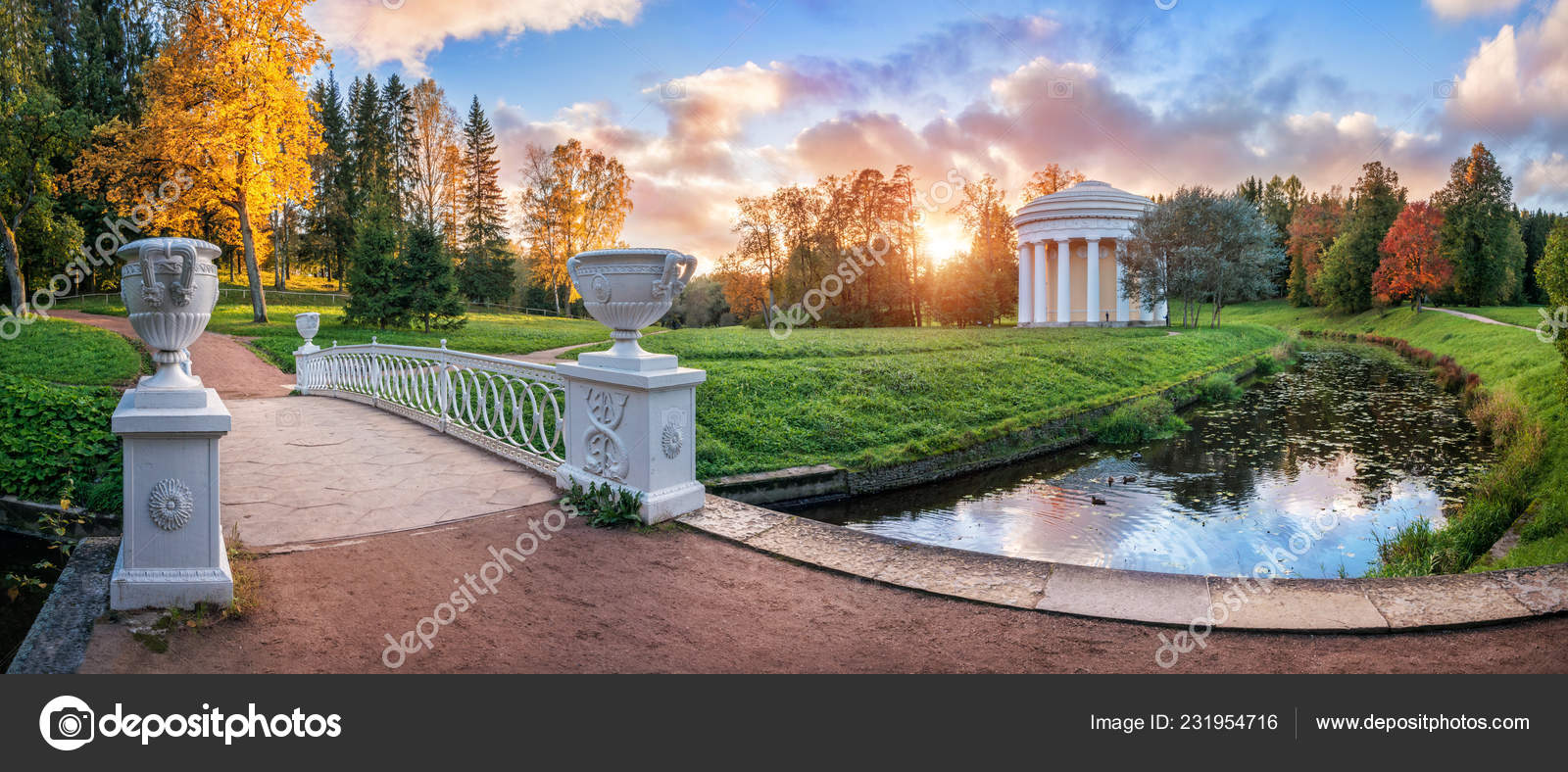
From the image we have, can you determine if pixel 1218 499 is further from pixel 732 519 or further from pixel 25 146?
pixel 25 146

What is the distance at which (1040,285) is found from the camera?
138 ft

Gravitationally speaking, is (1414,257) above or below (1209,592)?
above

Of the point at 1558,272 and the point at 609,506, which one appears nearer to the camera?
the point at 609,506

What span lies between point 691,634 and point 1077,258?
4491 centimetres

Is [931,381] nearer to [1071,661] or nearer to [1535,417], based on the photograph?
[1535,417]

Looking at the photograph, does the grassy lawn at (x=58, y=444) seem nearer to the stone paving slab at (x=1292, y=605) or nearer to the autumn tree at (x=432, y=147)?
the stone paving slab at (x=1292, y=605)

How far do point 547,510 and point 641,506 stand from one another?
2.62 feet

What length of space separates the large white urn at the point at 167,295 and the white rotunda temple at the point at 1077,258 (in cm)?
4028

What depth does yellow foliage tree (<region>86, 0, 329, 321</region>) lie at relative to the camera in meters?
19.9

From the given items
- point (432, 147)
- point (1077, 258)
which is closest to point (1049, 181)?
point (1077, 258)

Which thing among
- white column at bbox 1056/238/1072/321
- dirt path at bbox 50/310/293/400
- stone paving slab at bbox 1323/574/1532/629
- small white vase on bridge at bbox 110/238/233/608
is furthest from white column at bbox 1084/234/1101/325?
small white vase on bridge at bbox 110/238/233/608

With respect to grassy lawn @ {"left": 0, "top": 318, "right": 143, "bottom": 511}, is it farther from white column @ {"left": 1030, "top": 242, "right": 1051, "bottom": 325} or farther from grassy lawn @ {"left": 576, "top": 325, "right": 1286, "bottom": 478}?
white column @ {"left": 1030, "top": 242, "right": 1051, "bottom": 325}
